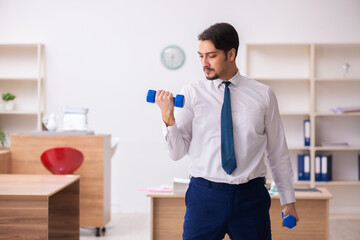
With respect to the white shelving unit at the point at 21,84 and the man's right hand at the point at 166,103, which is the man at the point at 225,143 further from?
the white shelving unit at the point at 21,84

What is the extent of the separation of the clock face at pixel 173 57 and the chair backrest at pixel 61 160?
1976mm

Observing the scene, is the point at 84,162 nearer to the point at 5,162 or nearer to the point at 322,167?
the point at 5,162

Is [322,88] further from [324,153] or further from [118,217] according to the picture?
[118,217]

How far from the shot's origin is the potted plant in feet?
18.5

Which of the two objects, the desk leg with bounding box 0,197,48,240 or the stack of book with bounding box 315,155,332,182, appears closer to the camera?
the desk leg with bounding box 0,197,48,240

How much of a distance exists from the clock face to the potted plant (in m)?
1.83

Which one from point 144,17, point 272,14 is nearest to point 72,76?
point 144,17

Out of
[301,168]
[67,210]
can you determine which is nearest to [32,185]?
[67,210]

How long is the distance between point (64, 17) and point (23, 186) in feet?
11.6

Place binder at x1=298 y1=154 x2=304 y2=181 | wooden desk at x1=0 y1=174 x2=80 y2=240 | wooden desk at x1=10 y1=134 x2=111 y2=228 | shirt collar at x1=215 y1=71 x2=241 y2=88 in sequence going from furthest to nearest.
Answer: binder at x1=298 y1=154 x2=304 y2=181 → wooden desk at x1=10 y1=134 x2=111 y2=228 → wooden desk at x1=0 y1=174 x2=80 y2=240 → shirt collar at x1=215 y1=71 x2=241 y2=88

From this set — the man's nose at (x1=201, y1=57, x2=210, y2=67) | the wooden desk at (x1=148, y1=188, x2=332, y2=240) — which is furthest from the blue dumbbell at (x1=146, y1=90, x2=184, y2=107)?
the wooden desk at (x1=148, y1=188, x2=332, y2=240)

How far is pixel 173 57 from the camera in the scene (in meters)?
5.78

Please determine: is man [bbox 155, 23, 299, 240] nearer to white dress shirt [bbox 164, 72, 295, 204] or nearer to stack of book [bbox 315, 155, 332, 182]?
white dress shirt [bbox 164, 72, 295, 204]

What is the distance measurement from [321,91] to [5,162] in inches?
142
